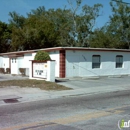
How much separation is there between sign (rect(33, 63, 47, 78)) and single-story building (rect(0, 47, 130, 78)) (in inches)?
143

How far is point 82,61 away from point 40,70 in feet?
21.0

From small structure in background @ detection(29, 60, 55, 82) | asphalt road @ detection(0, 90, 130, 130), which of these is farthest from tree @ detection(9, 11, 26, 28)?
asphalt road @ detection(0, 90, 130, 130)

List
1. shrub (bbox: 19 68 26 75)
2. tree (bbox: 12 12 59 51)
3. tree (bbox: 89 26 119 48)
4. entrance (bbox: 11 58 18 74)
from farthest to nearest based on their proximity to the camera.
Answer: tree (bbox: 89 26 119 48)
tree (bbox: 12 12 59 51)
entrance (bbox: 11 58 18 74)
shrub (bbox: 19 68 26 75)

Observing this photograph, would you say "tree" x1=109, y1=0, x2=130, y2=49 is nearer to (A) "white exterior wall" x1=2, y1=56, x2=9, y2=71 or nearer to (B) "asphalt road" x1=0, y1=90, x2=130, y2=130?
(A) "white exterior wall" x1=2, y1=56, x2=9, y2=71

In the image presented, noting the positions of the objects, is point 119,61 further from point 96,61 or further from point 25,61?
point 25,61

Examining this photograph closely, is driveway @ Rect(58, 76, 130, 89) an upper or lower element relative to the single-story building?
lower

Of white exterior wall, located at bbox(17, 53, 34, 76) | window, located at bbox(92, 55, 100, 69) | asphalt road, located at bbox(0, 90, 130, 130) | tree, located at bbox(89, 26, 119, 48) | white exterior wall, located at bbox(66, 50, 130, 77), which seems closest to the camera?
asphalt road, located at bbox(0, 90, 130, 130)

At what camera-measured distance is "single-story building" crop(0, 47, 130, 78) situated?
24047 millimetres

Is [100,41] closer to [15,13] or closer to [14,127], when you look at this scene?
[15,13]

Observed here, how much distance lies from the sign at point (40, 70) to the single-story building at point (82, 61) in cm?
364

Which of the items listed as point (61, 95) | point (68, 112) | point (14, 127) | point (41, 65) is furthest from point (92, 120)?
point (41, 65)

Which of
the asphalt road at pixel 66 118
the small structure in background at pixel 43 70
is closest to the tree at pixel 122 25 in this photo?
the small structure in background at pixel 43 70

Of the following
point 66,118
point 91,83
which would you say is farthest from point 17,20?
point 66,118

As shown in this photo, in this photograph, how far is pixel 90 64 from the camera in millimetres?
26016
